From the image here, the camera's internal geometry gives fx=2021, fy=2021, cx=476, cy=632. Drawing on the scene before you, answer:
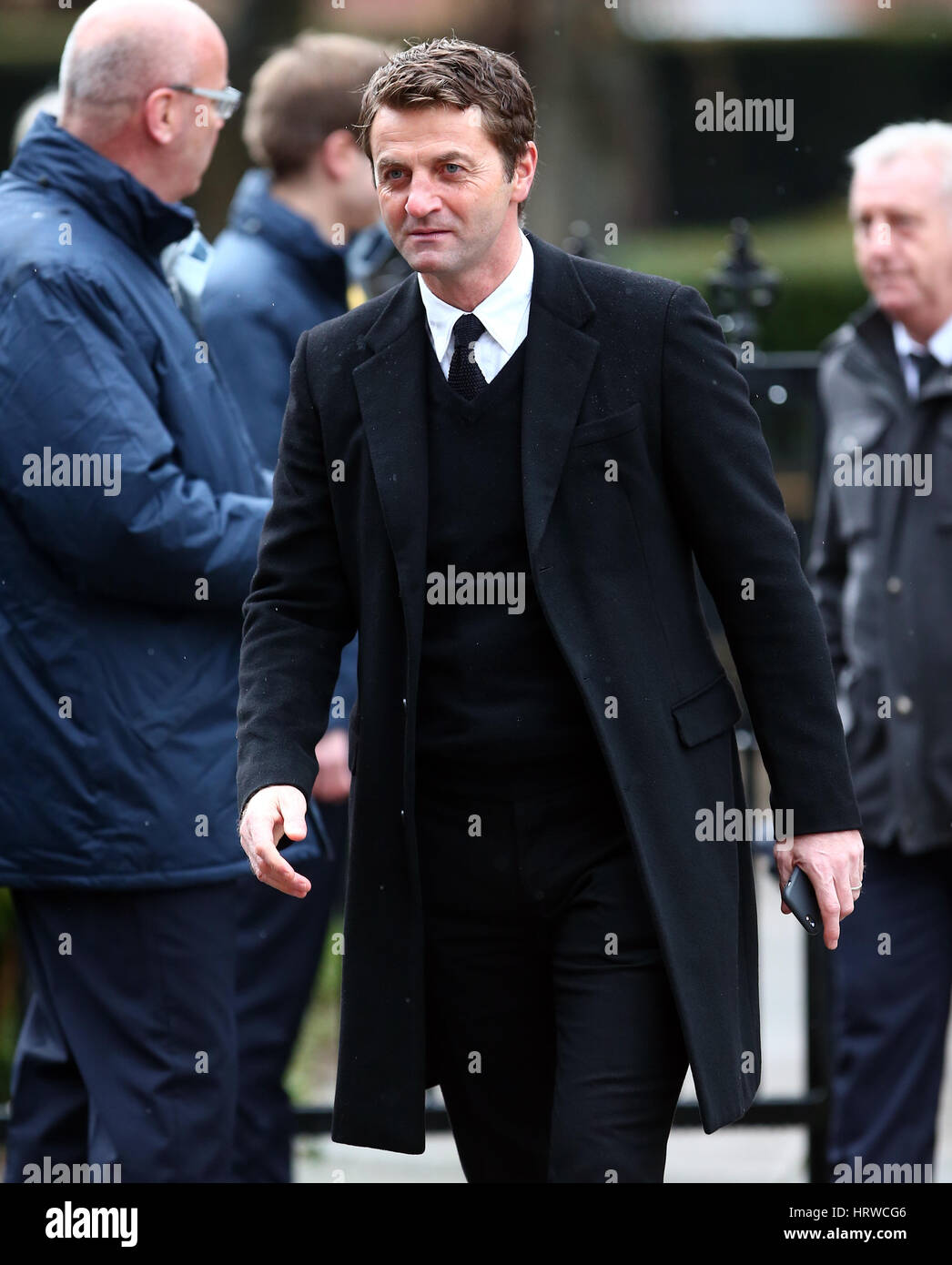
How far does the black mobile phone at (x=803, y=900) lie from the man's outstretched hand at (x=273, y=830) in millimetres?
688

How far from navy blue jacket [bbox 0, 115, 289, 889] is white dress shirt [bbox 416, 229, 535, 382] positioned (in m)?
0.69

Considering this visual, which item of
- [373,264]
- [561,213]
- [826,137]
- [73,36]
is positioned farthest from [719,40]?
[73,36]

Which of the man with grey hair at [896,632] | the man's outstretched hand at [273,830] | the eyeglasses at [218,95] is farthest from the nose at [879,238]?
the man's outstretched hand at [273,830]

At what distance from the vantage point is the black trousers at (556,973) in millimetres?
2795

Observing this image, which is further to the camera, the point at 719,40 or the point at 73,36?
the point at 719,40

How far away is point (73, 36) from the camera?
12.0 ft

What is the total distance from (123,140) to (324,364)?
86 cm

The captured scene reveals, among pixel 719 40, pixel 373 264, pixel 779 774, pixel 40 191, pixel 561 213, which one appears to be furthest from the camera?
pixel 719 40

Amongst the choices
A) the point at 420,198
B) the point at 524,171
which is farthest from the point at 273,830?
the point at 524,171

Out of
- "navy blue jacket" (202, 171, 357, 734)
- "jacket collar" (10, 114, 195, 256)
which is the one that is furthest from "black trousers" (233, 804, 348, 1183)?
"jacket collar" (10, 114, 195, 256)

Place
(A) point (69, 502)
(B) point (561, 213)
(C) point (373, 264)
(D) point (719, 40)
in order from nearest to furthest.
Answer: (A) point (69, 502)
(C) point (373, 264)
(B) point (561, 213)
(D) point (719, 40)

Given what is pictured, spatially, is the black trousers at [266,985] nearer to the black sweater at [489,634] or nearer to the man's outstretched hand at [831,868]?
the black sweater at [489,634]

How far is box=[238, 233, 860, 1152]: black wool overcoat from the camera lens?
9.24 ft
